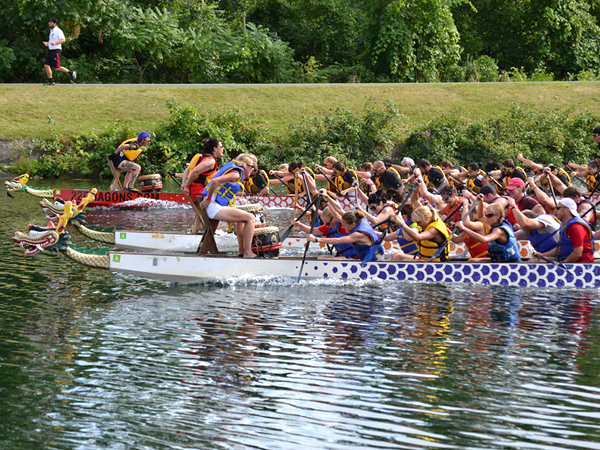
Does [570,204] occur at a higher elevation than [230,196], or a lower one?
higher

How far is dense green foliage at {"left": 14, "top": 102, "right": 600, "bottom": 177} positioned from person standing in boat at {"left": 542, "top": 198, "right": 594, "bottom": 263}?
1632cm

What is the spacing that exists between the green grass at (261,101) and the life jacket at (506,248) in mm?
18529

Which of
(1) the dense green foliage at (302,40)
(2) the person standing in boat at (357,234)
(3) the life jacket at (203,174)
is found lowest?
(2) the person standing in boat at (357,234)

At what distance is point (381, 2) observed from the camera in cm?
3500

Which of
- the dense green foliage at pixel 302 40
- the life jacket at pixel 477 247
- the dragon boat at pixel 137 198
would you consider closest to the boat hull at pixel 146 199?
the dragon boat at pixel 137 198

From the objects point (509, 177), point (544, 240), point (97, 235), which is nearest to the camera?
point (544, 240)

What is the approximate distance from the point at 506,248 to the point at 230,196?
4.26m

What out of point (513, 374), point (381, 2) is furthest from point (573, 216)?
point (381, 2)

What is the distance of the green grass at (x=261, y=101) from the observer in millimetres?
28922

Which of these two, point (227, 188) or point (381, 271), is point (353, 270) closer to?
point (381, 271)

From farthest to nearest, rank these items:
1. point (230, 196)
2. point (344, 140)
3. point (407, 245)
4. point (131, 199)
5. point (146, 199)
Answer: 1. point (344, 140)
2. point (146, 199)
3. point (131, 199)
4. point (407, 245)
5. point (230, 196)

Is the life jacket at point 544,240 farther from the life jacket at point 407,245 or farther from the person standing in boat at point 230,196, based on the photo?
the person standing in boat at point 230,196

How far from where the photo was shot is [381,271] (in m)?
11.9

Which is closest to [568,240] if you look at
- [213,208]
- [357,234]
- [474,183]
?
[357,234]
